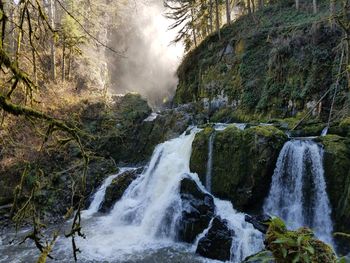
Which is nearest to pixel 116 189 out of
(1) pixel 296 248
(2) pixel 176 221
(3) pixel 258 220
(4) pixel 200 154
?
(4) pixel 200 154

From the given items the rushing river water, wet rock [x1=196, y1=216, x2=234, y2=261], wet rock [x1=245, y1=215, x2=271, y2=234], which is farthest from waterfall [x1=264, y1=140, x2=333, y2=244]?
wet rock [x1=196, y1=216, x2=234, y2=261]

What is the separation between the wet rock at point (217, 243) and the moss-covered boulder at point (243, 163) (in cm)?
128

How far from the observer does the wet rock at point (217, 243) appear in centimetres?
930

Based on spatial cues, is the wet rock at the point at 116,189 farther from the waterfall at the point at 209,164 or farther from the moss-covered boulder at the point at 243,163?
the waterfall at the point at 209,164

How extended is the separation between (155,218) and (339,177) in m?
5.87

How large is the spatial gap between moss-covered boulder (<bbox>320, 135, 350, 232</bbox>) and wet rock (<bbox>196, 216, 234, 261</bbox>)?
2902mm

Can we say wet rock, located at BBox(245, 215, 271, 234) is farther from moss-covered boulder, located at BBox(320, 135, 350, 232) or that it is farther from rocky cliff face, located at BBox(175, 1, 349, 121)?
rocky cliff face, located at BBox(175, 1, 349, 121)

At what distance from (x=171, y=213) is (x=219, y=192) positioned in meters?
1.78

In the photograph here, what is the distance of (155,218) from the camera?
11.5 metres

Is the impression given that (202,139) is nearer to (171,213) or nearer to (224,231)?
(171,213)

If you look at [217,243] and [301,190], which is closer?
[217,243]

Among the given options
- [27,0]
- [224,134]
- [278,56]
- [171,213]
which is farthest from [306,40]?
[27,0]

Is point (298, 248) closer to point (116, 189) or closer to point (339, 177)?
point (339, 177)

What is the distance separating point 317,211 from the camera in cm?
941
